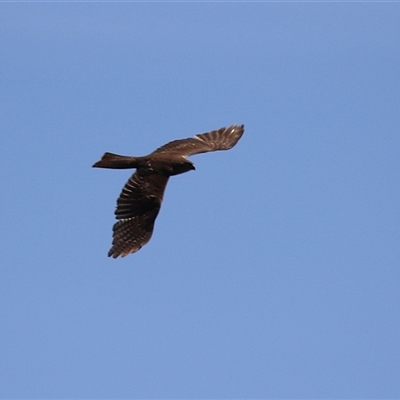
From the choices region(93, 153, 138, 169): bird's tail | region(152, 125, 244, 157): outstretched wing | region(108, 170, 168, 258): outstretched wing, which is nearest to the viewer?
region(108, 170, 168, 258): outstretched wing

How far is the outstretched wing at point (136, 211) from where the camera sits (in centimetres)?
2697

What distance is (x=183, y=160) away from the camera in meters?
28.3

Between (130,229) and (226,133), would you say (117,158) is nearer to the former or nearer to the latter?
(130,229)

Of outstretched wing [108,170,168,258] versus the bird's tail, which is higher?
the bird's tail

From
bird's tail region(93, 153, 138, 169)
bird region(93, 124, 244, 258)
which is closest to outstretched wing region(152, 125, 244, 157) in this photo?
bird region(93, 124, 244, 258)

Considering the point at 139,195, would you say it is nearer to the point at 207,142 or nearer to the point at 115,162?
the point at 115,162

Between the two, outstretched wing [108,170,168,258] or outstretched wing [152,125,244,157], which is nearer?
outstretched wing [108,170,168,258]

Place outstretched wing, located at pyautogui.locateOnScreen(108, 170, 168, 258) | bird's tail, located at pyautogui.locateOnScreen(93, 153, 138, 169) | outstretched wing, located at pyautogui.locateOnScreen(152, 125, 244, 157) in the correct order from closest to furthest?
1. outstretched wing, located at pyautogui.locateOnScreen(108, 170, 168, 258)
2. bird's tail, located at pyautogui.locateOnScreen(93, 153, 138, 169)
3. outstretched wing, located at pyautogui.locateOnScreen(152, 125, 244, 157)

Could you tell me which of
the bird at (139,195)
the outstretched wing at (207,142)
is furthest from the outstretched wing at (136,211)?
the outstretched wing at (207,142)

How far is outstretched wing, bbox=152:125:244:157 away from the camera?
29781 mm

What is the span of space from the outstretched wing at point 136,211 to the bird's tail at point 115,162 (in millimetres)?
254

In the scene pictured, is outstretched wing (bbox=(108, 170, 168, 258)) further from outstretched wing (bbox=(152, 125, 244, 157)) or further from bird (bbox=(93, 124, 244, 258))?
outstretched wing (bbox=(152, 125, 244, 157))

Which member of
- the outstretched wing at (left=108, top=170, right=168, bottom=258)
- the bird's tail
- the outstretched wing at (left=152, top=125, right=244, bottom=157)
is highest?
the outstretched wing at (left=152, top=125, right=244, bottom=157)

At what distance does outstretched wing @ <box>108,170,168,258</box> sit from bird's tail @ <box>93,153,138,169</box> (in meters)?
0.25
